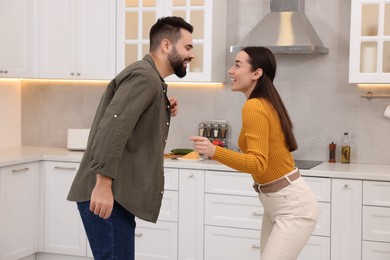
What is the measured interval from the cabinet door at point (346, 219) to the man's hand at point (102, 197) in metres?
2.09

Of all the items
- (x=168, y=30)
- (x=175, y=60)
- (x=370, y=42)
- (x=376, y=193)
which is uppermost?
(x=370, y=42)

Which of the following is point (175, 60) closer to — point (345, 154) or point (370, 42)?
point (370, 42)

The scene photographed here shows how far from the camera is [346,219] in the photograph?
13.8 feet

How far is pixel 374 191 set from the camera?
4.15 metres

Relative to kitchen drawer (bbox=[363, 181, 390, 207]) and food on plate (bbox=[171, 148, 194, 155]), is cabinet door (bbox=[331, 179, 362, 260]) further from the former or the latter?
food on plate (bbox=[171, 148, 194, 155])

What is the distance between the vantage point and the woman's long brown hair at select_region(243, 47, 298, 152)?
300 centimetres

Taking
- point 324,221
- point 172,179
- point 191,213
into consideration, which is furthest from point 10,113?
point 324,221

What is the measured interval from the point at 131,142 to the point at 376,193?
2.09m

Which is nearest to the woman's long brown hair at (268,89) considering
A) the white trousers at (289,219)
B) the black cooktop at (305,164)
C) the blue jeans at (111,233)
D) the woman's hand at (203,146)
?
the white trousers at (289,219)

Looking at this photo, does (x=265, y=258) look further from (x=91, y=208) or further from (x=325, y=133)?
(x=325, y=133)

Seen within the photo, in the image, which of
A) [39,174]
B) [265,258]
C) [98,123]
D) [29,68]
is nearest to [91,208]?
[98,123]

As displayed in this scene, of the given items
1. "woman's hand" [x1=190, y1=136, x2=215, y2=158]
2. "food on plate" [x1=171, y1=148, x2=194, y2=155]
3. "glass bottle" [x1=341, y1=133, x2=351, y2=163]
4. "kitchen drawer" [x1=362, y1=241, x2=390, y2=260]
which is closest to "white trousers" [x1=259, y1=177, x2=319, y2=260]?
"woman's hand" [x1=190, y1=136, x2=215, y2=158]

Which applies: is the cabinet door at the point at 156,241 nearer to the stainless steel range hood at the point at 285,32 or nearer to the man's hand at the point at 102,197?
the stainless steel range hood at the point at 285,32

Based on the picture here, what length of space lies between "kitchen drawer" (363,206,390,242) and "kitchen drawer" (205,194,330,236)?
656 millimetres
